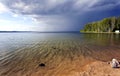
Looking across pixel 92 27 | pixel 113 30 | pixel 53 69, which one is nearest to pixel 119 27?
pixel 113 30

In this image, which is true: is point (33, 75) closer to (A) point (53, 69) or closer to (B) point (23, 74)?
(B) point (23, 74)

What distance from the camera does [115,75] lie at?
1055cm

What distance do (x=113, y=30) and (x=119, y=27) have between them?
9704mm

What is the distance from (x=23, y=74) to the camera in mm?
11844

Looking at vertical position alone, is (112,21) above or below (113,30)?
above

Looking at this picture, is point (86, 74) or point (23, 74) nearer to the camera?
point (86, 74)

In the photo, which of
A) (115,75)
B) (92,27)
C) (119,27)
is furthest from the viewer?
(92,27)

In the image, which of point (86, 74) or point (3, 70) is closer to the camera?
point (86, 74)

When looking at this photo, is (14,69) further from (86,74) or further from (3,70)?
(86,74)

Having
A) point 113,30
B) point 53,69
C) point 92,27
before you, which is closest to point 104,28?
point 113,30

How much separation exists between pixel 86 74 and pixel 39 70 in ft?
15.7

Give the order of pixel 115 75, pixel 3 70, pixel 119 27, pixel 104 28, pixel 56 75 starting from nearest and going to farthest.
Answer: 1. pixel 115 75
2. pixel 56 75
3. pixel 3 70
4. pixel 119 27
5. pixel 104 28

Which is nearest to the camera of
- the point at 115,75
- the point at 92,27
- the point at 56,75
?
the point at 115,75

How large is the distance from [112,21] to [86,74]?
158 metres
